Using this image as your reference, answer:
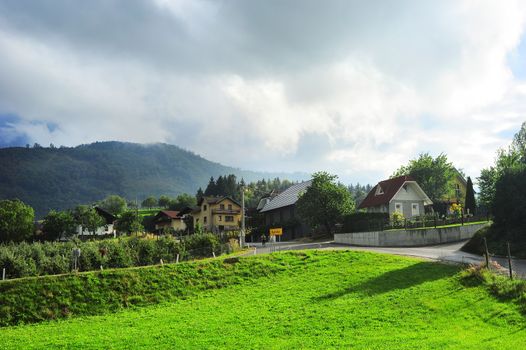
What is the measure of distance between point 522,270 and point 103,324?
23.5 m

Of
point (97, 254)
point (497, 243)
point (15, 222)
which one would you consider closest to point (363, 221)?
point (497, 243)

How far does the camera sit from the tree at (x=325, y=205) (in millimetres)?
58750

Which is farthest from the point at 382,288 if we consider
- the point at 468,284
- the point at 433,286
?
the point at 468,284

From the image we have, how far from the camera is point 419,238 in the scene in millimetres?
45781

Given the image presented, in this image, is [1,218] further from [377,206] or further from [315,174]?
[377,206]

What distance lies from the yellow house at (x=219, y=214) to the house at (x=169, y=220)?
13365 mm

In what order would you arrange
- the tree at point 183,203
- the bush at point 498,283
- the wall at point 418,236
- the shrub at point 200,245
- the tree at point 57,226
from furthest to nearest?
the tree at point 183,203
the tree at point 57,226
the wall at point 418,236
the shrub at point 200,245
the bush at point 498,283

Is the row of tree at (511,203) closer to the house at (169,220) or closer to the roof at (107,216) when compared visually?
the house at (169,220)

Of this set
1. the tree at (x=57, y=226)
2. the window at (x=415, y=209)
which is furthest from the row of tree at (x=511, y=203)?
the tree at (x=57, y=226)

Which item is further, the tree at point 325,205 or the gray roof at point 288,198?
the gray roof at point 288,198

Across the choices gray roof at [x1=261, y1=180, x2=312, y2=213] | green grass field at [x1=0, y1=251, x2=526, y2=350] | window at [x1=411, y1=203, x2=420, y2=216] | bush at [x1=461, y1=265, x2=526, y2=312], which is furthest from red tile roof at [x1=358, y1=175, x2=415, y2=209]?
bush at [x1=461, y1=265, x2=526, y2=312]

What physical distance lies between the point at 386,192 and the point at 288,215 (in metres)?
18.0

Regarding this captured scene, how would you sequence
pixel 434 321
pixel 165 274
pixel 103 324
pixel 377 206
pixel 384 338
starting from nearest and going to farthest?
pixel 384 338 → pixel 434 321 → pixel 103 324 → pixel 165 274 → pixel 377 206

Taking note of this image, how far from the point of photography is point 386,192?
67.2m
